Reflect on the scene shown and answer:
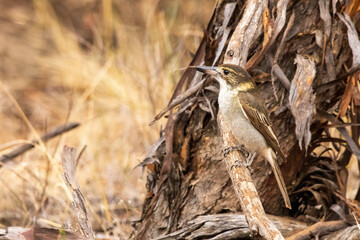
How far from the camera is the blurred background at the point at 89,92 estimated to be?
522 cm

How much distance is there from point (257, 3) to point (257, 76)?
21.5 inches

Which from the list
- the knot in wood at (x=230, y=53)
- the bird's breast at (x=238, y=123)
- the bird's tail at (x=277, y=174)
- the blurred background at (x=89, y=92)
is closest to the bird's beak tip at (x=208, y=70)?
the bird's breast at (x=238, y=123)

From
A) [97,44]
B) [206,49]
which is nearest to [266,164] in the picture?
[206,49]

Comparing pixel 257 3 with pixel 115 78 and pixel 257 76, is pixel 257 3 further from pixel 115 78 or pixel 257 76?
pixel 115 78

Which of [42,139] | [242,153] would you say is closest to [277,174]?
[242,153]

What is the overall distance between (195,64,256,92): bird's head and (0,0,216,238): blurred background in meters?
1.03

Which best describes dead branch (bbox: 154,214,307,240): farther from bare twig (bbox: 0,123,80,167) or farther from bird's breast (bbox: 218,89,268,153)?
bare twig (bbox: 0,123,80,167)

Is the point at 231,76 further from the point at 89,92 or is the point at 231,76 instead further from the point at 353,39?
→ the point at 89,92

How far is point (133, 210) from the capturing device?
4.98 meters

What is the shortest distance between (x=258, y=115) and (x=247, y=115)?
4.2 inches

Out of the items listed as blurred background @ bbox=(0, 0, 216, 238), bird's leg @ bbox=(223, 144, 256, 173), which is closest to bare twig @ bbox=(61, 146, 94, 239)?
blurred background @ bbox=(0, 0, 216, 238)

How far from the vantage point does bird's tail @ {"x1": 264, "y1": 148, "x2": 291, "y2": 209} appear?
376cm

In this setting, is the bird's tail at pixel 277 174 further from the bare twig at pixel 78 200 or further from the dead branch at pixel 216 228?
the bare twig at pixel 78 200

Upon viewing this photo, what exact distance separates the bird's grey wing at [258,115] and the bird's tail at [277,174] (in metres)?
0.07
